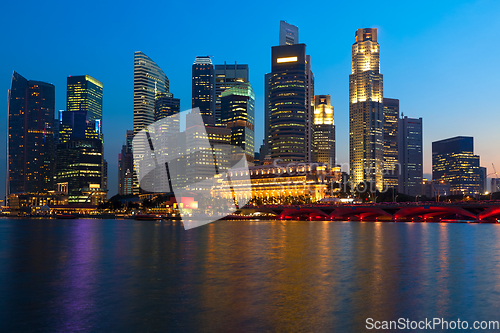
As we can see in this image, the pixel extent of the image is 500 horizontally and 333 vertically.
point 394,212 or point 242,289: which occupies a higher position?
point 242,289

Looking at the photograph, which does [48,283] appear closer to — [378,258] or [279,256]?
[279,256]

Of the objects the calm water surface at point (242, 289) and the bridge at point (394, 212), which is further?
the bridge at point (394, 212)

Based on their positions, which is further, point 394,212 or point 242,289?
point 394,212

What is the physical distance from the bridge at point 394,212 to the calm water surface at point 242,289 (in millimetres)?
78278

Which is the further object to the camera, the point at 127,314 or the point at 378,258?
the point at 378,258

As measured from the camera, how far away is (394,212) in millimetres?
157750

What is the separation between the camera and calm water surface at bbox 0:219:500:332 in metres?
24.5

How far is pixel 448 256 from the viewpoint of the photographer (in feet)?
177

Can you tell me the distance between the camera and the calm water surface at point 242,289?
80.4 feet

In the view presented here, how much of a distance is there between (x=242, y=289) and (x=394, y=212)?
441ft

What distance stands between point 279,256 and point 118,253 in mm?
21440

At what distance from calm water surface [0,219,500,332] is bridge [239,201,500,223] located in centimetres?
7828

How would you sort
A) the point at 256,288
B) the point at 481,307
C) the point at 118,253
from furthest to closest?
1. the point at 118,253
2. the point at 256,288
3. the point at 481,307

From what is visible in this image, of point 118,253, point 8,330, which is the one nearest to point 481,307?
point 8,330
